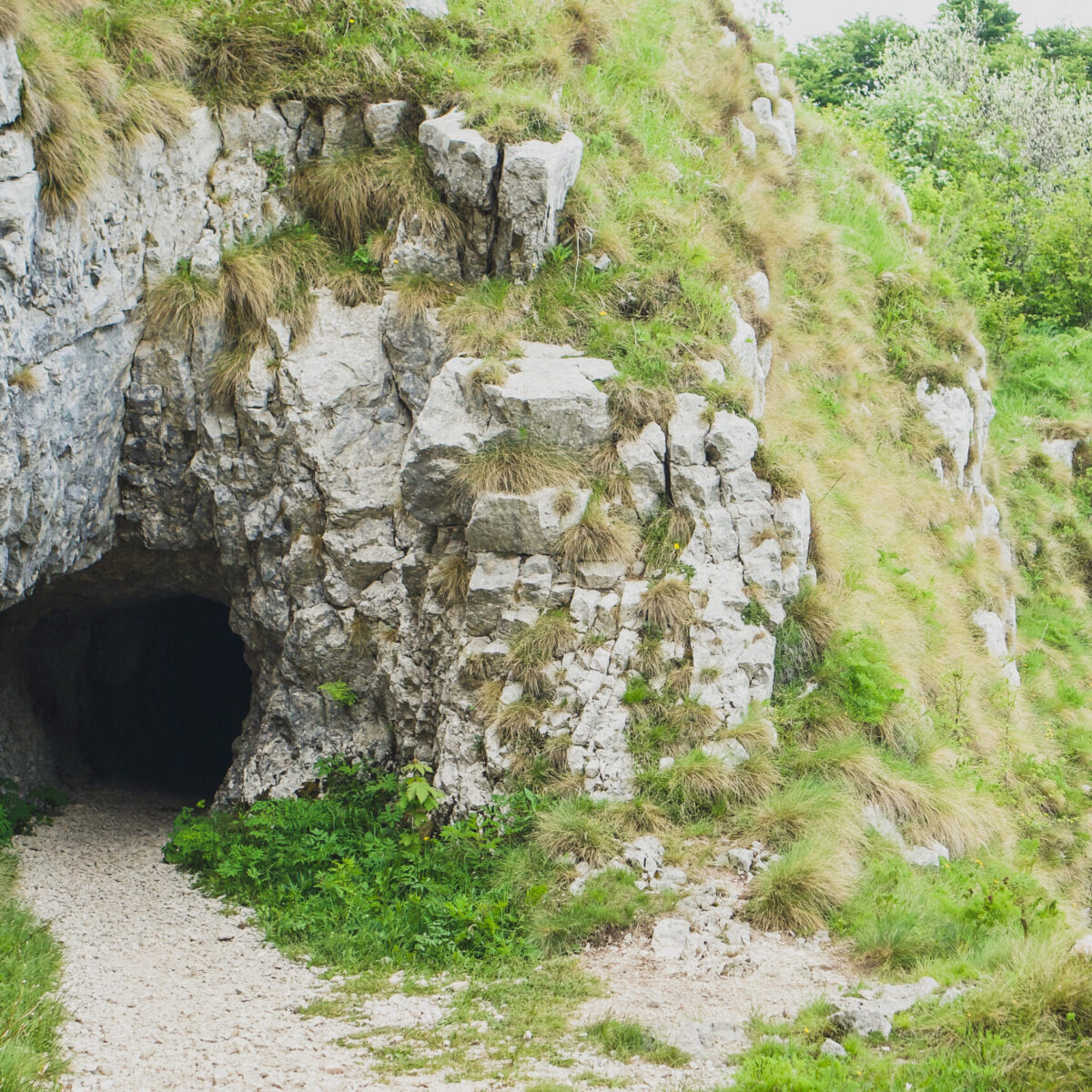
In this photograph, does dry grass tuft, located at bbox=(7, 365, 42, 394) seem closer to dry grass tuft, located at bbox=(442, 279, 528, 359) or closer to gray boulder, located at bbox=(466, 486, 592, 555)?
dry grass tuft, located at bbox=(442, 279, 528, 359)


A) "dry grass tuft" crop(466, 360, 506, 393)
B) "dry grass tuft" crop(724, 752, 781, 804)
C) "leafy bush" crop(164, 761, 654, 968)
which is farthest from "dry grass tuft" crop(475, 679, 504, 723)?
"dry grass tuft" crop(466, 360, 506, 393)

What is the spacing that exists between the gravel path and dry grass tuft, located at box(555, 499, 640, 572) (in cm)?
432

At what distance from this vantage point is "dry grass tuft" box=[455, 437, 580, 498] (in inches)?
395

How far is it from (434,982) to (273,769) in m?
4.45

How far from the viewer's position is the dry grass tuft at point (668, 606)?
958 centimetres

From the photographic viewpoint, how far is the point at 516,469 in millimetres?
10062

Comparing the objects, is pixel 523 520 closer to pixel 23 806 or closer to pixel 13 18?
pixel 13 18

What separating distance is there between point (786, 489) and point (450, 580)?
3.52 m

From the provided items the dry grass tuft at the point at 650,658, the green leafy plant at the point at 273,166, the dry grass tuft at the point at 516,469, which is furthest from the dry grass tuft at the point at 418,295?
the dry grass tuft at the point at 650,658

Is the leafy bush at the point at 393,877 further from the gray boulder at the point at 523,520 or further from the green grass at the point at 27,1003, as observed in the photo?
the gray boulder at the point at 523,520

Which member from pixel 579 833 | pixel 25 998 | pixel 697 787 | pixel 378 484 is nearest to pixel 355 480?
pixel 378 484

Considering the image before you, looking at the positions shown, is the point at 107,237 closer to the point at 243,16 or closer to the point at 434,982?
the point at 243,16

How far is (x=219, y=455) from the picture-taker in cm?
1133

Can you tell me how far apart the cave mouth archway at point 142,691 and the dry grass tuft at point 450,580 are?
571 centimetres
